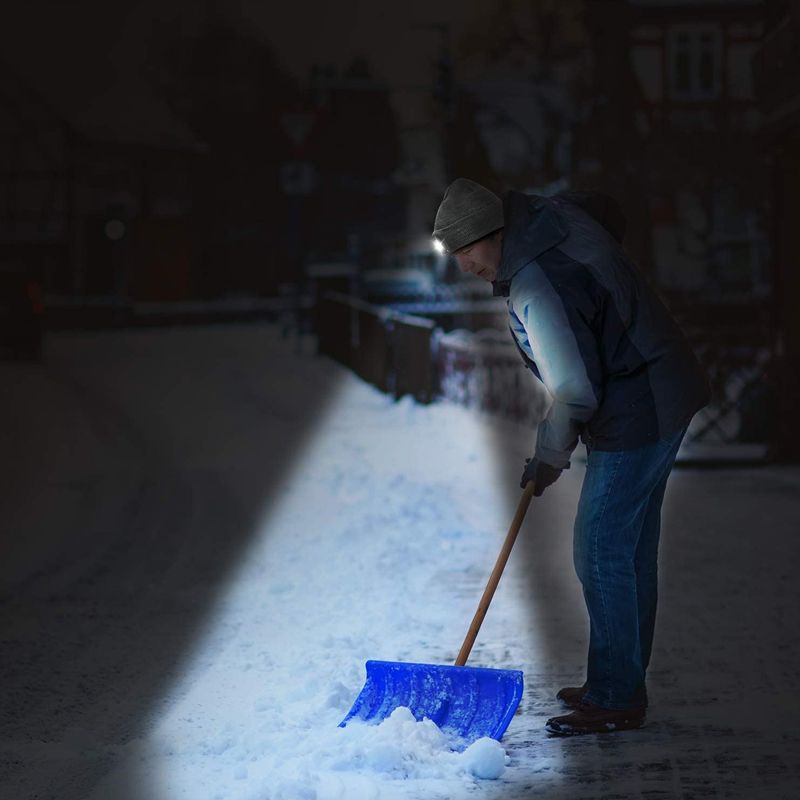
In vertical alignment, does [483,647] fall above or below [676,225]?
below

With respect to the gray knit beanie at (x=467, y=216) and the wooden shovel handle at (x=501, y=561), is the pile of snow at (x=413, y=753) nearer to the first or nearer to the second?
the wooden shovel handle at (x=501, y=561)

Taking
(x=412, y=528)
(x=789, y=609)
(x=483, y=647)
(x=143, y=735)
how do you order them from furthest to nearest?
(x=412, y=528) → (x=789, y=609) → (x=483, y=647) → (x=143, y=735)

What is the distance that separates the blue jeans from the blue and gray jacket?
8cm

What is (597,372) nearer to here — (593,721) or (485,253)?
(485,253)

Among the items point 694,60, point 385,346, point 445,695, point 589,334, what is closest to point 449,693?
point 445,695

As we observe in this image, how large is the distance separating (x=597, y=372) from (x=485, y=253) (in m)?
0.51

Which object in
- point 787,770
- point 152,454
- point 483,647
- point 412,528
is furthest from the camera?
point 152,454

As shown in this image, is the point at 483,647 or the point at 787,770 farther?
the point at 483,647

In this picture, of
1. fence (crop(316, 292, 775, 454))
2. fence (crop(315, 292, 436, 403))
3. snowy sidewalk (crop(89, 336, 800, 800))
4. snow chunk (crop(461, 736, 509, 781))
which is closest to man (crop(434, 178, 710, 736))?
snowy sidewalk (crop(89, 336, 800, 800))

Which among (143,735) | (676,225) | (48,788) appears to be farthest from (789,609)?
(676,225)

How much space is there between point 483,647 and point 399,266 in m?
50.0

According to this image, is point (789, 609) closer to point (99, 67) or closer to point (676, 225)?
point (676, 225)

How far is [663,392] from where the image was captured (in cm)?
452

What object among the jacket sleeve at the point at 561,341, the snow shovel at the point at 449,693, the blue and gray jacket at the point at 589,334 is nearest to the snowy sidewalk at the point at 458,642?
the snow shovel at the point at 449,693
